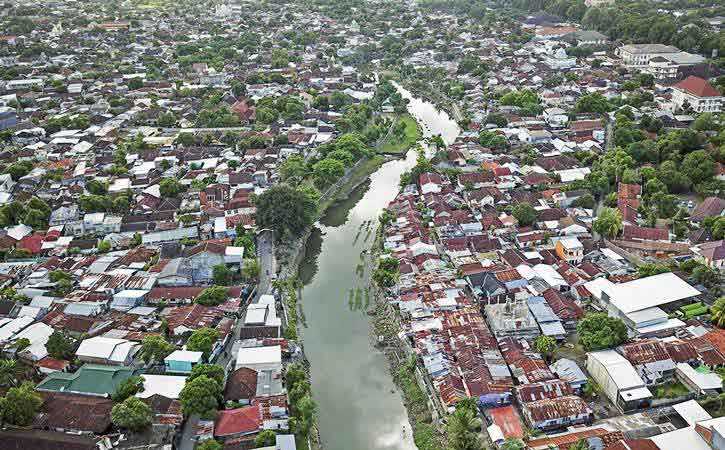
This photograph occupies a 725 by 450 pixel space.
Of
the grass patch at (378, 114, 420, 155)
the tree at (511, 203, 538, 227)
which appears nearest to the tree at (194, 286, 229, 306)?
the tree at (511, 203, 538, 227)

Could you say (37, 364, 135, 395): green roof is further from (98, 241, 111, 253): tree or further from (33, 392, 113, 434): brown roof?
(98, 241, 111, 253): tree

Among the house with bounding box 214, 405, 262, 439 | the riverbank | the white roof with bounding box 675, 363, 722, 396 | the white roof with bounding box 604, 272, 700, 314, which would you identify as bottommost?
the riverbank

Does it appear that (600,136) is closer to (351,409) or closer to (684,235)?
(684,235)

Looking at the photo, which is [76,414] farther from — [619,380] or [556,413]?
[619,380]

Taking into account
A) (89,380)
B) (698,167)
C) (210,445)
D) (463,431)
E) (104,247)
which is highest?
(698,167)

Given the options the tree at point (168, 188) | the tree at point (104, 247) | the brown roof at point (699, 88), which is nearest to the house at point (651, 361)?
the tree at point (104, 247)

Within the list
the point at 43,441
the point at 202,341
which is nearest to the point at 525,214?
the point at 202,341
